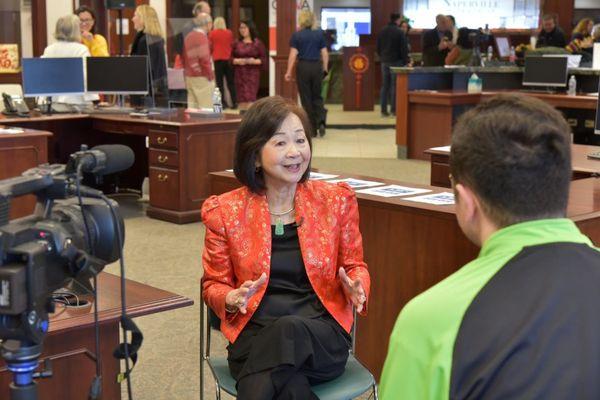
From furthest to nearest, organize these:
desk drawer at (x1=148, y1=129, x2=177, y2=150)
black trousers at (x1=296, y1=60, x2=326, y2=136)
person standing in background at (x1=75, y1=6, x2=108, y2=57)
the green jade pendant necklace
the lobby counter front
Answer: black trousers at (x1=296, y1=60, x2=326, y2=136)
the lobby counter front
person standing in background at (x1=75, y1=6, x2=108, y2=57)
desk drawer at (x1=148, y1=129, x2=177, y2=150)
the green jade pendant necklace

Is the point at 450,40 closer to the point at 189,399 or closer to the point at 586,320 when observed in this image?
the point at 189,399

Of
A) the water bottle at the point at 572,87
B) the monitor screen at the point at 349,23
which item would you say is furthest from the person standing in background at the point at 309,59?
the monitor screen at the point at 349,23

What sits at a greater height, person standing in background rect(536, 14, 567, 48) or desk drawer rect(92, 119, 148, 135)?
person standing in background rect(536, 14, 567, 48)

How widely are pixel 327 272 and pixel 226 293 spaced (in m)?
0.31

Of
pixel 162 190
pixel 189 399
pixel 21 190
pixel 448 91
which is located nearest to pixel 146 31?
pixel 162 190

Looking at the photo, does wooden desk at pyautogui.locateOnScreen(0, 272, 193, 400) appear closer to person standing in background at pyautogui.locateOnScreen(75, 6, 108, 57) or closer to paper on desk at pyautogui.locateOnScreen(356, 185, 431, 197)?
paper on desk at pyautogui.locateOnScreen(356, 185, 431, 197)

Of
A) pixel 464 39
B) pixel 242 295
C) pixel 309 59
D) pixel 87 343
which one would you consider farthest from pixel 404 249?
pixel 464 39

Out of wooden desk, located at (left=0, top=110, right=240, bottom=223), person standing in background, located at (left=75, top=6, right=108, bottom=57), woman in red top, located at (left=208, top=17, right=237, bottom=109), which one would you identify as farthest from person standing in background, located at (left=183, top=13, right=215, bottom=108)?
woman in red top, located at (left=208, top=17, right=237, bottom=109)

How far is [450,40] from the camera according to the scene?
1278 cm

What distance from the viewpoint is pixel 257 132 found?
296 cm

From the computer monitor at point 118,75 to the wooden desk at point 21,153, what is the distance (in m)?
1.27

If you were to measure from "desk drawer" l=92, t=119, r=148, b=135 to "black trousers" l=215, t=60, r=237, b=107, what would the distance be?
25.0 ft

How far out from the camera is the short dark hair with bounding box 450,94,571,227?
4.56 feet

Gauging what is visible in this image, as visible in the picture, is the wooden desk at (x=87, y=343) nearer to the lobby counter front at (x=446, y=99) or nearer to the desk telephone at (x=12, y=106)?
the desk telephone at (x=12, y=106)
